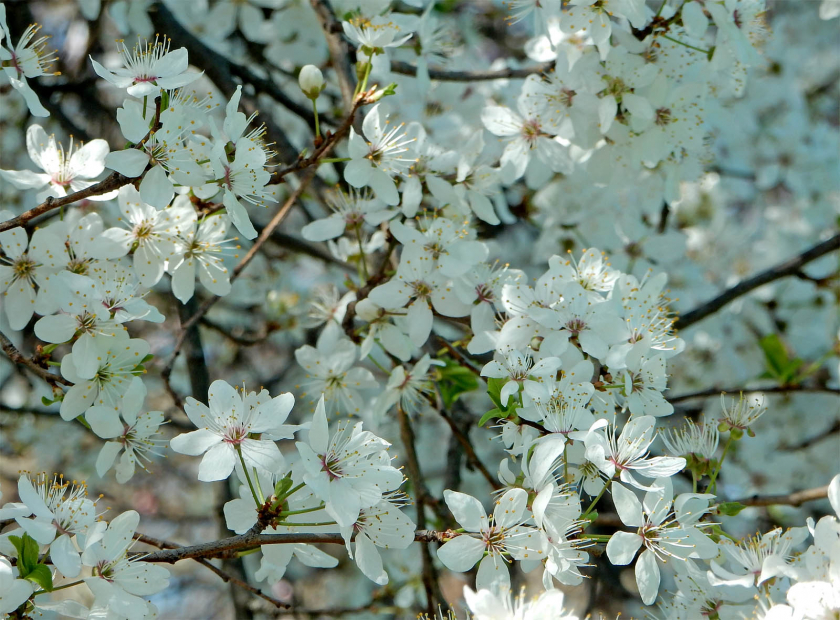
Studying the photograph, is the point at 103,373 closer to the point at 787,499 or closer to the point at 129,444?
the point at 129,444

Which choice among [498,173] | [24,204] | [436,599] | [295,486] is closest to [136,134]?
[295,486]

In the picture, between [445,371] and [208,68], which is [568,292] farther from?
[208,68]

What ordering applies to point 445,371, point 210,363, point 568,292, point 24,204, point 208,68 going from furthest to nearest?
point 210,363 → point 24,204 → point 208,68 → point 445,371 → point 568,292

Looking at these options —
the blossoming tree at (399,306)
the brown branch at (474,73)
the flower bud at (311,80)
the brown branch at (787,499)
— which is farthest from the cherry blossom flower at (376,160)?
the brown branch at (787,499)

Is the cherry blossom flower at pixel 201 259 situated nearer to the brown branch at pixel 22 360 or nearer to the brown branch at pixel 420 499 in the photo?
the brown branch at pixel 22 360

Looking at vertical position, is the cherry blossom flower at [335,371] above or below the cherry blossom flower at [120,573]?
below

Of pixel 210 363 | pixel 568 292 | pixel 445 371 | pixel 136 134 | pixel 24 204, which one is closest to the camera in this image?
pixel 136 134

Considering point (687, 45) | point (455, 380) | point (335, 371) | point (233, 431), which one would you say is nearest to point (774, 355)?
point (687, 45)
